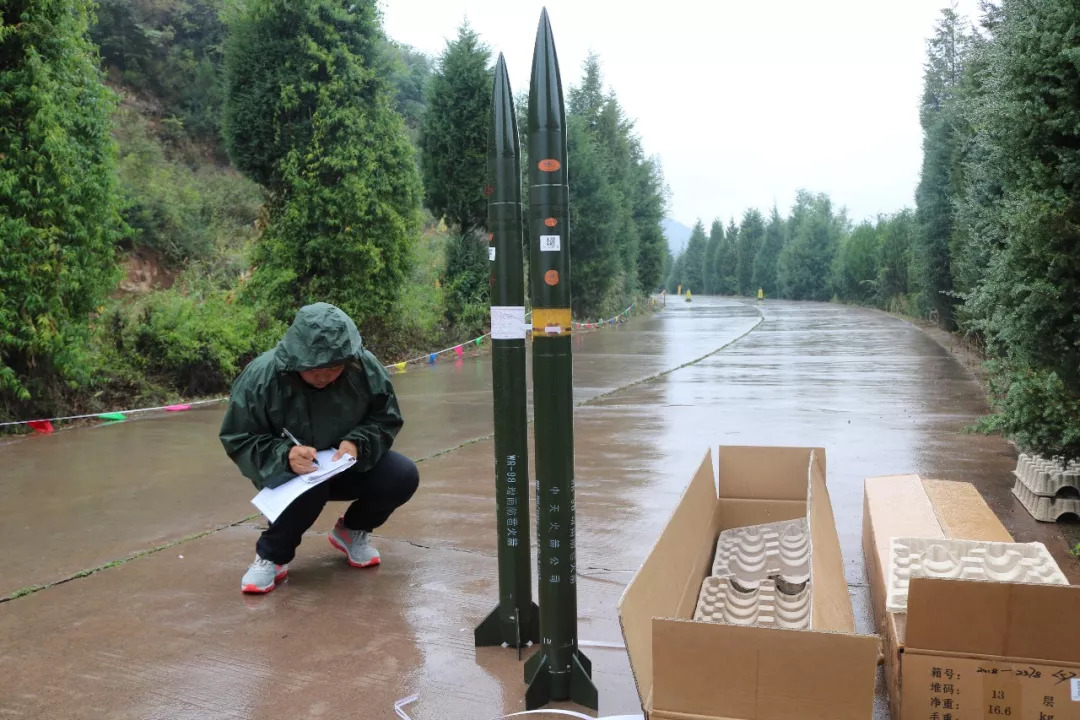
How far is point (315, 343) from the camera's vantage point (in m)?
3.75

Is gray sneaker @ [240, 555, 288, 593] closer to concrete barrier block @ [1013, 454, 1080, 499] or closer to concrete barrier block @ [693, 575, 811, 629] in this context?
concrete barrier block @ [693, 575, 811, 629]

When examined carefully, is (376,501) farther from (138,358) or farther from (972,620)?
(138,358)

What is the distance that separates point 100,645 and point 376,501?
4.22ft

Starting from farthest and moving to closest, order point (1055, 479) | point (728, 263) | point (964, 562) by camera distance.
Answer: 1. point (728, 263)
2. point (1055, 479)
3. point (964, 562)

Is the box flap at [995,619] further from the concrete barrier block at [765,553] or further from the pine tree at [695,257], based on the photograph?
the pine tree at [695,257]

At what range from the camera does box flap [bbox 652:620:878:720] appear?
2121 millimetres

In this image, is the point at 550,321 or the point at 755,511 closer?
the point at 550,321

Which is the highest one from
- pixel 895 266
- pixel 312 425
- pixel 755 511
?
pixel 895 266

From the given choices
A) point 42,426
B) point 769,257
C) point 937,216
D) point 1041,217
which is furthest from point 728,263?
point 1041,217

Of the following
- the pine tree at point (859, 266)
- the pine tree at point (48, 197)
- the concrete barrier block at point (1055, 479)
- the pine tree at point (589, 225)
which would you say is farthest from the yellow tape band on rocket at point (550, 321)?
the pine tree at point (859, 266)

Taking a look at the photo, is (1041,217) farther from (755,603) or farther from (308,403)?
(308,403)

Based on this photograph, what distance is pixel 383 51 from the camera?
13297mm

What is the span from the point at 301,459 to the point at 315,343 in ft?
1.76

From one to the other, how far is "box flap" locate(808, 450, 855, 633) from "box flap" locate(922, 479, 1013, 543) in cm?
66
